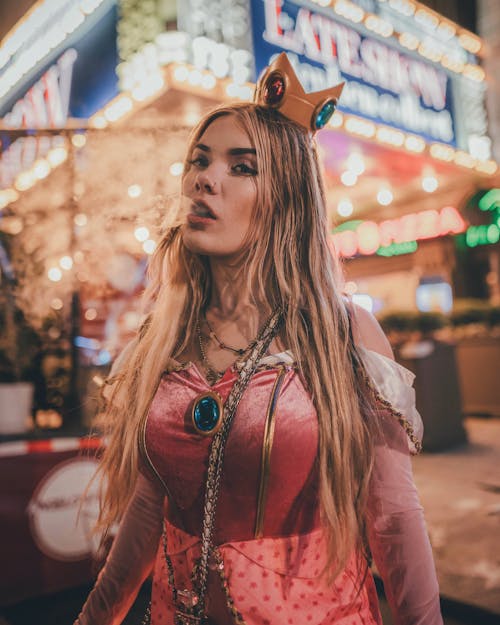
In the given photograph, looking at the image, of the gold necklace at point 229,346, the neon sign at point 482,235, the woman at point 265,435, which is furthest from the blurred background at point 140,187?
the neon sign at point 482,235

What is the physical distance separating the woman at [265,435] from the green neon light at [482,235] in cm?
1098

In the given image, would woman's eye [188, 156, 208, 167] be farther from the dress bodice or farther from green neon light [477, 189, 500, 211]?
green neon light [477, 189, 500, 211]

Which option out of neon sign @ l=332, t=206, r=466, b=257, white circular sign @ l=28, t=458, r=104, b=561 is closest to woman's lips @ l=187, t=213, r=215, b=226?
white circular sign @ l=28, t=458, r=104, b=561

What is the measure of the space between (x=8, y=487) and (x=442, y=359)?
5.75 m

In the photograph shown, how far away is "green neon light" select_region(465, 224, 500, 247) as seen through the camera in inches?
435

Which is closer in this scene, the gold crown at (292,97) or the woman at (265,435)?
the woman at (265,435)

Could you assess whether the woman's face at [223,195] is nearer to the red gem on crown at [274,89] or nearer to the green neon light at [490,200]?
the red gem on crown at [274,89]

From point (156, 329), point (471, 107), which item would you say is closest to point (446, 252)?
point (471, 107)

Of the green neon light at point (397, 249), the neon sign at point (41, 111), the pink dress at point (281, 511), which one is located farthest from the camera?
the green neon light at point (397, 249)

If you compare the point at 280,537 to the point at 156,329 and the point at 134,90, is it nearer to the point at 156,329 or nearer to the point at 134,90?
the point at 156,329

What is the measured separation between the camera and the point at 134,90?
5242mm

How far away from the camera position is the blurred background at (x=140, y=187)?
3266 mm

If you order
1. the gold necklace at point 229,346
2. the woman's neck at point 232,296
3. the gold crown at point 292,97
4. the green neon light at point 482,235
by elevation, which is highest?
the green neon light at point 482,235

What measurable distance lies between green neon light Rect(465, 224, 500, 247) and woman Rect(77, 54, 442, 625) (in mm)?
10981
